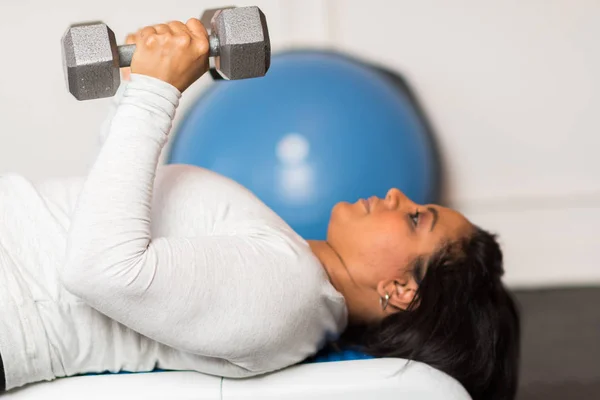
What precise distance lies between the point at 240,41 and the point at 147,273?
340 millimetres

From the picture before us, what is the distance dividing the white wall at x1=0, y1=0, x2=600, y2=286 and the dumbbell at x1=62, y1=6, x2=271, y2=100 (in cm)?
136

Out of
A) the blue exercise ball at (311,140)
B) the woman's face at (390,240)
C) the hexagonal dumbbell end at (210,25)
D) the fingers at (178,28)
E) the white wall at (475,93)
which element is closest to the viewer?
the fingers at (178,28)

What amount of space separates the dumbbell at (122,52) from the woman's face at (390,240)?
12.4 inches

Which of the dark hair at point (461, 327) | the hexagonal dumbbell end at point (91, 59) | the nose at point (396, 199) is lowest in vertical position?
the dark hair at point (461, 327)

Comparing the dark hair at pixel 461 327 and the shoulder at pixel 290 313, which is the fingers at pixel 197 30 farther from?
the dark hair at pixel 461 327

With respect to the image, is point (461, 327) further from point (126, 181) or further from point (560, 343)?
point (560, 343)

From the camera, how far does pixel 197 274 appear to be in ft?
3.39

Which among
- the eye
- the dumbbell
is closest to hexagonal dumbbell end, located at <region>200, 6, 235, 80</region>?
the dumbbell

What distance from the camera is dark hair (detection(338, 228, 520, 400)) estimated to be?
1.27 meters

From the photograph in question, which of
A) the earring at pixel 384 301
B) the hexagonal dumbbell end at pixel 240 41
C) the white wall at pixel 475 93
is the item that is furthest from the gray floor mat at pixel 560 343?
the hexagonal dumbbell end at pixel 240 41

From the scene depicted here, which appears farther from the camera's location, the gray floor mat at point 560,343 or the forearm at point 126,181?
the gray floor mat at point 560,343

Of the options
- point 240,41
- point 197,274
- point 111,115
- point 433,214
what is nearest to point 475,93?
point 433,214

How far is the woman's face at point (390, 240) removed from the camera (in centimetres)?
129

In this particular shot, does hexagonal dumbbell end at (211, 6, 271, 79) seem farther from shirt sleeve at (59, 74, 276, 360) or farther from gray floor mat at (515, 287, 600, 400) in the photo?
gray floor mat at (515, 287, 600, 400)
